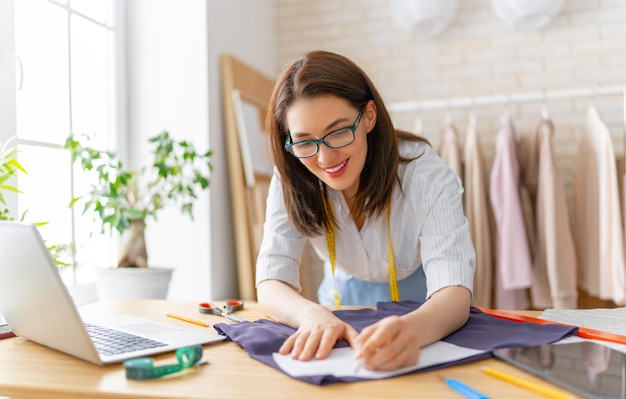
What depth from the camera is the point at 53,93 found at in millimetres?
2406

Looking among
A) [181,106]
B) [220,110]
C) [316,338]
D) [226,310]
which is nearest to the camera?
[316,338]

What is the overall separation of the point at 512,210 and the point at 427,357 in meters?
2.17

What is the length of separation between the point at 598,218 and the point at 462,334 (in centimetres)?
215

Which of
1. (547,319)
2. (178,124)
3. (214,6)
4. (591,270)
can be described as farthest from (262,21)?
(547,319)

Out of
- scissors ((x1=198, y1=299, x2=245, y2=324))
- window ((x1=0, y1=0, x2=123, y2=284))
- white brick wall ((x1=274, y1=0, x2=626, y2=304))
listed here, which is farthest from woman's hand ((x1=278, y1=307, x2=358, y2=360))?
white brick wall ((x1=274, y1=0, x2=626, y2=304))

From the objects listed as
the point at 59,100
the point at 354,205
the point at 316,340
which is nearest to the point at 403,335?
the point at 316,340

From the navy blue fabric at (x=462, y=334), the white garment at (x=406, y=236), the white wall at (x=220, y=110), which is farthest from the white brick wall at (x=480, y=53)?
the navy blue fabric at (x=462, y=334)

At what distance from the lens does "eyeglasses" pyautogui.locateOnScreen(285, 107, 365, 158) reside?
138cm

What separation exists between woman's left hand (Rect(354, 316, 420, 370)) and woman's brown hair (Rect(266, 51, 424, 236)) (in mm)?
624

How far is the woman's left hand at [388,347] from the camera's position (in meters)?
0.92

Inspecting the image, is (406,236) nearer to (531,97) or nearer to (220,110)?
(220,110)

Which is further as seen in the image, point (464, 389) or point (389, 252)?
point (389, 252)

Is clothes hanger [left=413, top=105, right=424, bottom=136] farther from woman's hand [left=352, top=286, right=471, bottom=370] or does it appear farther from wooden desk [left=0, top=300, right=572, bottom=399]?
wooden desk [left=0, top=300, right=572, bottom=399]

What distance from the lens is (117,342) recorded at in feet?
3.67
